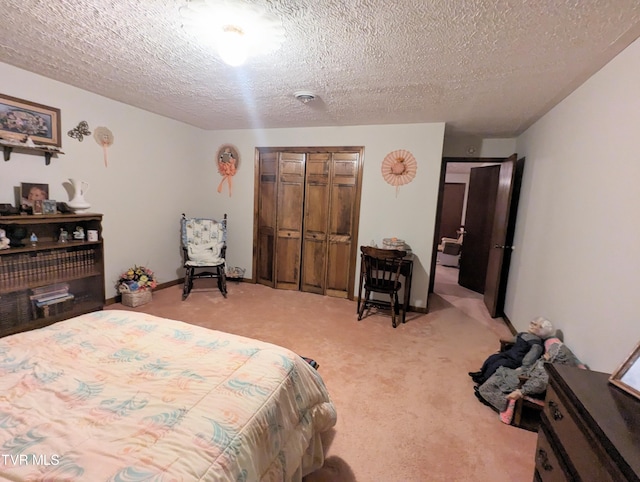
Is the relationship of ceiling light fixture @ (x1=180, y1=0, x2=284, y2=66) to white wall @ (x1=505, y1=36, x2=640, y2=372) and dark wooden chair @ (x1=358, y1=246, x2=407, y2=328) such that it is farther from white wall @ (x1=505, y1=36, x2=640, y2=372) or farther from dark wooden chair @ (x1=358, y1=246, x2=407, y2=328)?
dark wooden chair @ (x1=358, y1=246, x2=407, y2=328)

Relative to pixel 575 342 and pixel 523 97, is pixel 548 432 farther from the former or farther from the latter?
pixel 523 97

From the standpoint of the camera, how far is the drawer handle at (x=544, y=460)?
1.17 meters

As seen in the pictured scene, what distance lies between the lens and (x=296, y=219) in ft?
14.1

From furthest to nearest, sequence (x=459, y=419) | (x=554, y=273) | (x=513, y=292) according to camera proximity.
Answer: (x=513, y=292) → (x=554, y=273) → (x=459, y=419)

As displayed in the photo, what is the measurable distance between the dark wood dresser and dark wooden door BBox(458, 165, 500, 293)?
386 centimetres

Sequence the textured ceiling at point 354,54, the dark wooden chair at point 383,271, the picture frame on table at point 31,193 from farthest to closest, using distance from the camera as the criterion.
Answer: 1. the dark wooden chair at point 383,271
2. the picture frame on table at point 31,193
3. the textured ceiling at point 354,54

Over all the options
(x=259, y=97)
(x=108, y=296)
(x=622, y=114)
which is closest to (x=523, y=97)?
(x=622, y=114)

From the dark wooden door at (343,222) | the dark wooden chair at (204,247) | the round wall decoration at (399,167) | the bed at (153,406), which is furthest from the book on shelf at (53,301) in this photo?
the round wall decoration at (399,167)

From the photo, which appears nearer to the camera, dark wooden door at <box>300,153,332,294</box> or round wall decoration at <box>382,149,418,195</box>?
round wall decoration at <box>382,149,418,195</box>

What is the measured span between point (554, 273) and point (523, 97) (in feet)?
4.98

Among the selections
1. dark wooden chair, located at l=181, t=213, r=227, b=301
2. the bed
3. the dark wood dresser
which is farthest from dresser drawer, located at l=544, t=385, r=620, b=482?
dark wooden chair, located at l=181, t=213, r=227, b=301

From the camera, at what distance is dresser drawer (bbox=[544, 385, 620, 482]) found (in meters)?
0.87

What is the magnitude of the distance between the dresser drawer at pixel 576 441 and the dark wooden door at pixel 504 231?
2.72 m

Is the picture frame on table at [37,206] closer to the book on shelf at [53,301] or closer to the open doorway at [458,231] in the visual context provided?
the book on shelf at [53,301]
